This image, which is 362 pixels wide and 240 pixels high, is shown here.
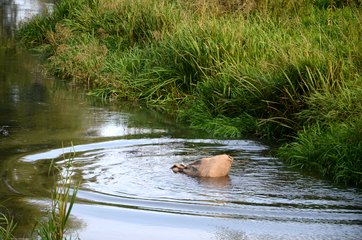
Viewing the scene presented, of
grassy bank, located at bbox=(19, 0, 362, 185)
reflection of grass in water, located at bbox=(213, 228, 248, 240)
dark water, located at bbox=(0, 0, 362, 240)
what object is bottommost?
reflection of grass in water, located at bbox=(213, 228, 248, 240)

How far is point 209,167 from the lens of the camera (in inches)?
379

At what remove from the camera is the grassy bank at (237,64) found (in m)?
11.1

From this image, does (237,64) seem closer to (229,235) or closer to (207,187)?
(207,187)

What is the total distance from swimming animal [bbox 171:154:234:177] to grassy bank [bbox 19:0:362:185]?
110cm

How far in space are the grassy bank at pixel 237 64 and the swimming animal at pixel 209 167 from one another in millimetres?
1100

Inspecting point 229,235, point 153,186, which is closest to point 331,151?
point 153,186

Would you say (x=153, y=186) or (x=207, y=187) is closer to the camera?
(x=153, y=186)

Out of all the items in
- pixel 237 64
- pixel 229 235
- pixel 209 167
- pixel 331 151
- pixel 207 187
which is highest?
pixel 237 64

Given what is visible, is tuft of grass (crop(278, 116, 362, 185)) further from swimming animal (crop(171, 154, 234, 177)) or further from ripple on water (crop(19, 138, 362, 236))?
swimming animal (crop(171, 154, 234, 177))

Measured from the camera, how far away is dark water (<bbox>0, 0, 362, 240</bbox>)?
306 inches

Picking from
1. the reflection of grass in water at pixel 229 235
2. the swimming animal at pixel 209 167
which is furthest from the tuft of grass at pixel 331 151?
Result: the reflection of grass in water at pixel 229 235

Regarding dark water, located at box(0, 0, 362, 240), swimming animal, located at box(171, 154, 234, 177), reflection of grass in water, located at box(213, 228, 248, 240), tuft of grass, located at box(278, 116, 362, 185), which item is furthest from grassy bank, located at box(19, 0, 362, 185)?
reflection of grass in water, located at box(213, 228, 248, 240)

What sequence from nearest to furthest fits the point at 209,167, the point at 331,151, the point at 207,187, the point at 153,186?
1. the point at 153,186
2. the point at 207,187
3. the point at 209,167
4. the point at 331,151

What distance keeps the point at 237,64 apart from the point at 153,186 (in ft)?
14.8
